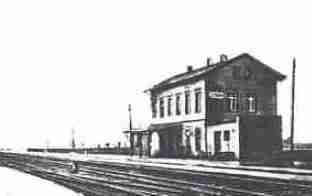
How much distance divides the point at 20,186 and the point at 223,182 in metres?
7.88

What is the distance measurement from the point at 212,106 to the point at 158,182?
21.5 meters

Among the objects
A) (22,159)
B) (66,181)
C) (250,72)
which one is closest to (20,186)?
(66,181)

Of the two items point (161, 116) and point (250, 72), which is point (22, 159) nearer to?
point (161, 116)

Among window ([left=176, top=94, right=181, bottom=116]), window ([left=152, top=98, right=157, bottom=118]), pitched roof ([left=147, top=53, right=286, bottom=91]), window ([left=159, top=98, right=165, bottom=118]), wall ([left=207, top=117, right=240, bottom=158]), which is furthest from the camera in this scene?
window ([left=152, top=98, right=157, bottom=118])

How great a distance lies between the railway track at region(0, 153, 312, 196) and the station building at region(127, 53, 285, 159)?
1423cm

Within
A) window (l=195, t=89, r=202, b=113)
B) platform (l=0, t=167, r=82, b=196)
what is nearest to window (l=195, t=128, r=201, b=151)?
window (l=195, t=89, r=202, b=113)

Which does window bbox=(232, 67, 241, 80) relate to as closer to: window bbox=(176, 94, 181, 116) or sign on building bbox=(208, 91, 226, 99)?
sign on building bbox=(208, 91, 226, 99)

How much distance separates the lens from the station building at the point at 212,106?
32.9m

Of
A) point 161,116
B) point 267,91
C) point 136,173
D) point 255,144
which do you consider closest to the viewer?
point 136,173

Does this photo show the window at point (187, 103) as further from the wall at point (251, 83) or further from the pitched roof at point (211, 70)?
the wall at point (251, 83)

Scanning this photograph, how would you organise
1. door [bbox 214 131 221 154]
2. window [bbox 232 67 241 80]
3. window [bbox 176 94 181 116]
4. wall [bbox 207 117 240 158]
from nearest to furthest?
wall [bbox 207 117 240 158] < door [bbox 214 131 221 154] < window [bbox 232 67 241 80] < window [bbox 176 94 181 116]

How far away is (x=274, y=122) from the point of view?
30.1 m

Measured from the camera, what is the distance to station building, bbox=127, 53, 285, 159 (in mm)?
32906

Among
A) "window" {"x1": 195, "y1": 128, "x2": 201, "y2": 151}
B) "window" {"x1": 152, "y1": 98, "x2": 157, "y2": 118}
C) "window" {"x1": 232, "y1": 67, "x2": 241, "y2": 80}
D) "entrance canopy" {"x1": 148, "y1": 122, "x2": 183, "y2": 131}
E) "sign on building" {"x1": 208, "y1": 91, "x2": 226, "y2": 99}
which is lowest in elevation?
"window" {"x1": 195, "y1": 128, "x2": 201, "y2": 151}
